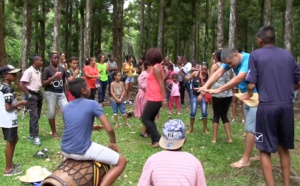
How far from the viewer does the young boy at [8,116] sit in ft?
19.6

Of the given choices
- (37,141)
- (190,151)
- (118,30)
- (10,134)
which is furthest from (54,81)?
A: (118,30)

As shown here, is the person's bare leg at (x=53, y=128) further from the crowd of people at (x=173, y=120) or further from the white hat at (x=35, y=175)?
the white hat at (x=35, y=175)

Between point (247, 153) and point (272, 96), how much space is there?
1740mm

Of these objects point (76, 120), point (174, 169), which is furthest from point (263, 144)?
point (76, 120)

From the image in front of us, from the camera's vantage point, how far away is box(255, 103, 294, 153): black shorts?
466cm

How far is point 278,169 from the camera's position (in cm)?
598

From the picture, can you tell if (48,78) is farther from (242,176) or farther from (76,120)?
(242,176)

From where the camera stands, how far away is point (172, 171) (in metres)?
3.13

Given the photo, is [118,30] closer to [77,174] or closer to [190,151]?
[190,151]

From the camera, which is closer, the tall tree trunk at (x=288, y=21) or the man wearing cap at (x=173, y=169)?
the man wearing cap at (x=173, y=169)

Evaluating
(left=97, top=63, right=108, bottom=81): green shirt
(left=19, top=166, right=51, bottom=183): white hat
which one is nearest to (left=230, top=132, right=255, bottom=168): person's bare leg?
(left=19, top=166, right=51, bottom=183): white hat

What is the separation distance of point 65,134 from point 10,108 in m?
1.86

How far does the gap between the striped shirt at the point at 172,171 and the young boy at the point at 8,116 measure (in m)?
3.49

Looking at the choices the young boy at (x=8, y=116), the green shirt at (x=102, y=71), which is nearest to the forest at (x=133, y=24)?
the green shirt at (x=102, y=71)
